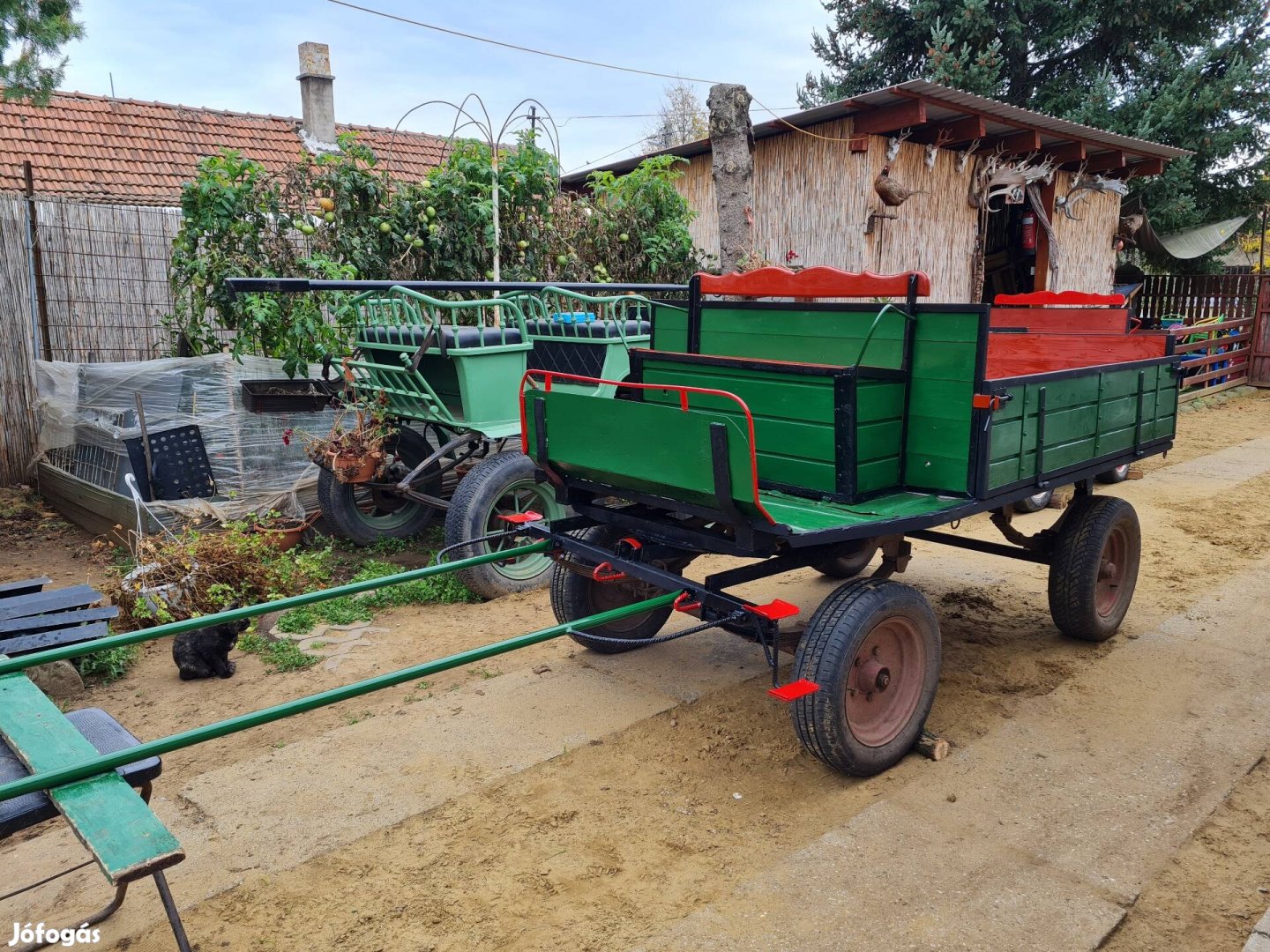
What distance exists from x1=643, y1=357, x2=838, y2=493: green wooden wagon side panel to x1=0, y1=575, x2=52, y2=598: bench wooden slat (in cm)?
325

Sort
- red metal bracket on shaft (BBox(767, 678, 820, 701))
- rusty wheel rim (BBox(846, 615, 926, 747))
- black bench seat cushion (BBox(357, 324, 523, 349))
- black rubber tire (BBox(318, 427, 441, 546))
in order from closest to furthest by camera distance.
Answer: red metal bracket on shaft (BBox(767, 678, 820, 701)) < rusty wheel rim (BBox(846, 615, 926, 747)) < black bench seat cushion (BBox(357, 324, 523, 349)) < black rubber tire (BBox(318, 427, 441, 546))

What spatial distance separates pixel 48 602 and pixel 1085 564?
186 inches

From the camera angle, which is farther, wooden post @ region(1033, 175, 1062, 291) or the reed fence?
wooden post @ region(1033, 175, 1062, 291)

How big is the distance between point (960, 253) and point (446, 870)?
9454 mm

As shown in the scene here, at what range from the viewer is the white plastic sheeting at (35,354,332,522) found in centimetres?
611

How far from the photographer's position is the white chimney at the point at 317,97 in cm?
1095

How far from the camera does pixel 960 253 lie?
10.4 metres

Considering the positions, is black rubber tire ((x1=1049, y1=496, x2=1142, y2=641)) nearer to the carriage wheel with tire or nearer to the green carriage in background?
the green carriage in background

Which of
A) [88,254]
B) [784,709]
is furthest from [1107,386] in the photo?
[88,254]

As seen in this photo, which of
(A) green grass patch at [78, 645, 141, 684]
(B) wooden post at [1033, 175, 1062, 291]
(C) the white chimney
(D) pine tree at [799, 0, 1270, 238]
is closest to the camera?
(A) green grass patch at [78, 645, 141, 684]

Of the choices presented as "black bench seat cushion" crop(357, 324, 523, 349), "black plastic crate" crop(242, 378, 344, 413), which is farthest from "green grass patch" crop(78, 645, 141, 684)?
"black bench seat cushion" crop(357, 324, 523, 349)

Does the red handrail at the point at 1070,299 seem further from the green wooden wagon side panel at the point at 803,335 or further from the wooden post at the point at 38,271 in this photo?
the wooden post at the point at 38,271

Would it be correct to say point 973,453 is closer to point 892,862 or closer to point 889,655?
point 889,655

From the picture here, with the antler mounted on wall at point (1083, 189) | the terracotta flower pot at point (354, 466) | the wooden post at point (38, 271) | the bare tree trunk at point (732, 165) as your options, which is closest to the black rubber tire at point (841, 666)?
the terracotta flower pot at point (354, 466)
